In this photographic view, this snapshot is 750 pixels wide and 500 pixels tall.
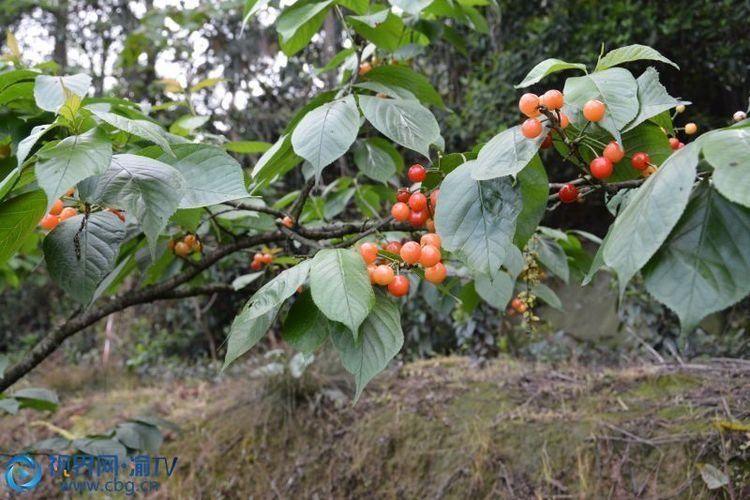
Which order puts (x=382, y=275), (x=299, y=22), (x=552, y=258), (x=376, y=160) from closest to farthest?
(x=382, y=275) < (x=299, y=22) < (x=552, y=258) < (x=376, y=160)

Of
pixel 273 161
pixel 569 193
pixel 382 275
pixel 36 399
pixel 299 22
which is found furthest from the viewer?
pixel 36 399

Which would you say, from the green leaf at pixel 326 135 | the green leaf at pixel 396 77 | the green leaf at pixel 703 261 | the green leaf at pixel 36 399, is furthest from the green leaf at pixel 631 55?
the green leaf at pixel 36 399

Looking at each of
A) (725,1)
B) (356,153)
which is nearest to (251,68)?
(725,1)

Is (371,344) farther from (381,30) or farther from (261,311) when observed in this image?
(381,30)

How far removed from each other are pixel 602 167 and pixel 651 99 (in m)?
0.09

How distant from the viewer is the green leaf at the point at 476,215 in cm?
71

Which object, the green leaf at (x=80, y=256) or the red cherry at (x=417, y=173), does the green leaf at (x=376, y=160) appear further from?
the green leaf at (x=80, y=256)

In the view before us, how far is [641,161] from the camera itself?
0.75 meters

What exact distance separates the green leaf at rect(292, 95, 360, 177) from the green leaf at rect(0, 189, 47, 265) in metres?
0.33

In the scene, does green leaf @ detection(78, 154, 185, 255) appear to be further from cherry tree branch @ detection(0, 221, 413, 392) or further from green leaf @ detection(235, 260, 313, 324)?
cherry tree branch @ detection(0, 221, 413, 392)

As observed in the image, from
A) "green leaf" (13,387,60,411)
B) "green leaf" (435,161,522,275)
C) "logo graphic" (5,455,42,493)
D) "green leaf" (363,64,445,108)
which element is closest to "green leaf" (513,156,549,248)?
"green leaf" (435,161,522,275)

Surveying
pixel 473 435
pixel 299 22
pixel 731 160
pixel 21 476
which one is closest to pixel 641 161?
pixel 731 160

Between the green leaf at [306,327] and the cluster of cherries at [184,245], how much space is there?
62 centimetres

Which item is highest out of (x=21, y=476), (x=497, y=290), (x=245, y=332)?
(x=245, y=332)
